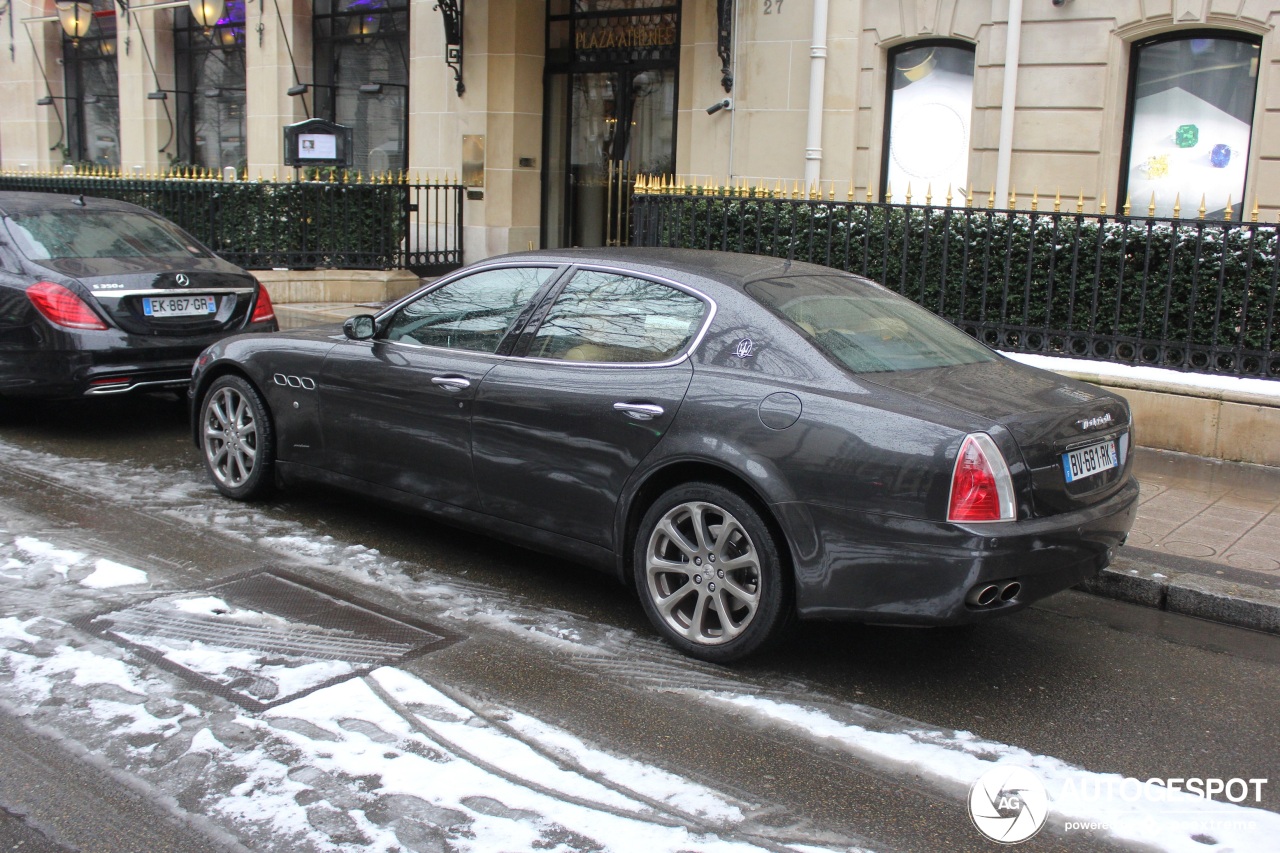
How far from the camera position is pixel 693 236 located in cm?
1060

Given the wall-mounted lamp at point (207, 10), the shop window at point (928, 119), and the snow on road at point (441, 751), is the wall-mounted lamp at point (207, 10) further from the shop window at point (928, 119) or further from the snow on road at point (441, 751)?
the snow on road at point (441, 751)

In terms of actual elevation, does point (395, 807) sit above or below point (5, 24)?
below

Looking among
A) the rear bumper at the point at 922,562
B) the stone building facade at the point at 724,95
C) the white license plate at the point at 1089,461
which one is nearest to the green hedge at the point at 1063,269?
the stone building facade at the point at 724,95

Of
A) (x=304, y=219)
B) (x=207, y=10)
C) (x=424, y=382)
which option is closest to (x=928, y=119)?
(x=304, y=219)

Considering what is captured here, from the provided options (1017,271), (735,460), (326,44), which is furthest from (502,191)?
(735,460)

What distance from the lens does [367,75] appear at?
18.1 m

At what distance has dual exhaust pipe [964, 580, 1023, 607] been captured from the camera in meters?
4.20

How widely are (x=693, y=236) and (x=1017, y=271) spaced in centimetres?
279

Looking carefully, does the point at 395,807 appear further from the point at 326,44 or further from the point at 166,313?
the point at 326,44

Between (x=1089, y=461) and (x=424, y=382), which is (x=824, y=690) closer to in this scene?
(x=1089, y=461)

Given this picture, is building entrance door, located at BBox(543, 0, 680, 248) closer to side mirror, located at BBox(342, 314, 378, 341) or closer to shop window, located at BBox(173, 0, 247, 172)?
shop window, located at BBox(173, 0, 247, 172)

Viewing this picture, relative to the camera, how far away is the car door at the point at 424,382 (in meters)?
5.60

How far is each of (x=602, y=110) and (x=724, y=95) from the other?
7.61 ft

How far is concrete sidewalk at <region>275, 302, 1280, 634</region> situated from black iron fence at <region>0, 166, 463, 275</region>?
31.4ft
